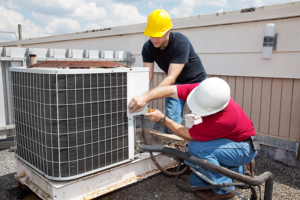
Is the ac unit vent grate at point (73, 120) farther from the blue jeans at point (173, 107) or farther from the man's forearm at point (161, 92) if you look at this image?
the blue jeans at point (173, 107)

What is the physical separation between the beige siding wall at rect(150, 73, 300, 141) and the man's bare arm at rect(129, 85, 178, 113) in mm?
1652

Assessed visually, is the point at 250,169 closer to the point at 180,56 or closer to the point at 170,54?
the point at 180,56

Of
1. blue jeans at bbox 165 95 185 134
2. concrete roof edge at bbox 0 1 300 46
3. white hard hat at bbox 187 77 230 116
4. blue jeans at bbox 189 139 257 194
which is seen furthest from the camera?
concrete roof edge at bbox 0 1 300 46

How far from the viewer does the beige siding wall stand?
3.13m

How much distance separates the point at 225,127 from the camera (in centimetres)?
196

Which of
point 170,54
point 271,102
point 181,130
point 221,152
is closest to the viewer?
point 221,152

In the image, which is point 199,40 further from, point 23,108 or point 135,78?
point 23,108

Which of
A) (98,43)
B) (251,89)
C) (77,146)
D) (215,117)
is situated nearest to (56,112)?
(77,146)

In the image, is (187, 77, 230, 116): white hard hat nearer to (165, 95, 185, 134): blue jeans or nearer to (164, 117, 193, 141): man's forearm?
(164, 117, 193, 141): man's forearm

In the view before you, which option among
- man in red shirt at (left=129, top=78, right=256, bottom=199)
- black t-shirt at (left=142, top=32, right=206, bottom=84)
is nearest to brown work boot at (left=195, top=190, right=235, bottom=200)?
man in red shirt at (left=129, top=78, right=256, bottom=199)

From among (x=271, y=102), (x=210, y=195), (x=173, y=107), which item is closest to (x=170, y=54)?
(x=173, y=107)

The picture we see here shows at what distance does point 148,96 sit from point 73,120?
0.67m

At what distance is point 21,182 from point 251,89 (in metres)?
3.05

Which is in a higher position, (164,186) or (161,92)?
(161,92)
